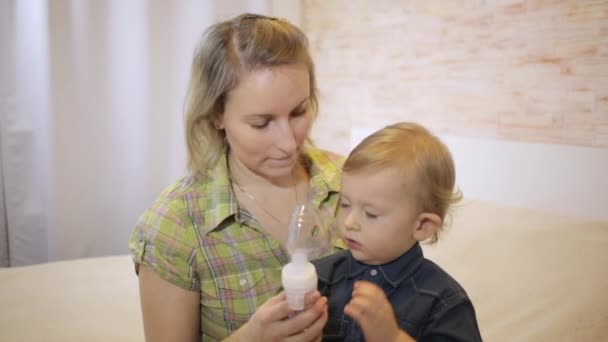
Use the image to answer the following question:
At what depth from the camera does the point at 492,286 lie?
1.56 m

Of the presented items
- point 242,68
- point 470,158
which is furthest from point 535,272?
point 242,68

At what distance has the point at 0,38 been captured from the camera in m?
2.28

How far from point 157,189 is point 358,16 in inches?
52.3

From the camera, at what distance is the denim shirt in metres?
0.91

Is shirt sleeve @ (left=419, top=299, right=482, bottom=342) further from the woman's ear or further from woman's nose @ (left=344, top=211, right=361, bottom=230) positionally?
the woman's ear

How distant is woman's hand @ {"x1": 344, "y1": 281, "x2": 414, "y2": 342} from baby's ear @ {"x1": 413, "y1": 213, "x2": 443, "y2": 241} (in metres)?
0.17

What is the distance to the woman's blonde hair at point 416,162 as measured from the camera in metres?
0.93

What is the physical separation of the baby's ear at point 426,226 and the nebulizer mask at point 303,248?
0.16 metres

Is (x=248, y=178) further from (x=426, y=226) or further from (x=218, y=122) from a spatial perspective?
(x=426, y=226)

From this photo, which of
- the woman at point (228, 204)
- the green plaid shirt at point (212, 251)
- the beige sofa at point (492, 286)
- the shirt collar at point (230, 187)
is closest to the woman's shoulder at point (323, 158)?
the shirt collar at point (230, 187)

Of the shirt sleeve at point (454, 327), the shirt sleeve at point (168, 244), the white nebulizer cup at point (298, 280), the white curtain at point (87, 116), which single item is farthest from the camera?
the white curtain at point (87, 116)

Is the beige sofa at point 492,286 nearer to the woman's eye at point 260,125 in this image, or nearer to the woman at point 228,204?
the woman at point 228,204

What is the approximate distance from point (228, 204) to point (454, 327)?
0.49 metres

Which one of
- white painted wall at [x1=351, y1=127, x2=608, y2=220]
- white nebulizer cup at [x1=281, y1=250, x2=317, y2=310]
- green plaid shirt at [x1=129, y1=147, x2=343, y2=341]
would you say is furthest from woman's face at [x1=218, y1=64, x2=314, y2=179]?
white painted wall at [x1=351, y1=127, x2=608, y2=220]
